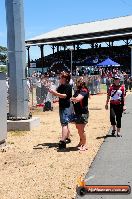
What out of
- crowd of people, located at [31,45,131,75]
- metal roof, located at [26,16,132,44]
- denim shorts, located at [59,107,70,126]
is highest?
metal roof, located at [26,16,132,44]

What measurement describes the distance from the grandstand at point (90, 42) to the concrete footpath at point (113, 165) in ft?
125

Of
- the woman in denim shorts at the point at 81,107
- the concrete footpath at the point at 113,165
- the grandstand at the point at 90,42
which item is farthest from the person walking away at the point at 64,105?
the grandstand at the point at 90,42

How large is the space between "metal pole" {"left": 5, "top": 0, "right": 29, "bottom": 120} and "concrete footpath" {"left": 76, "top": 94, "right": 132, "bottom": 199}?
3.02 metres

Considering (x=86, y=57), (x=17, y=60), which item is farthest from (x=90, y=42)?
(x=17, y=60)

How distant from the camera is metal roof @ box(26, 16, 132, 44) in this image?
175 feet

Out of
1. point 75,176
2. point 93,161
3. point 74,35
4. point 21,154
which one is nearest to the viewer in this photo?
point 75,176

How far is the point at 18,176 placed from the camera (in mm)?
7512

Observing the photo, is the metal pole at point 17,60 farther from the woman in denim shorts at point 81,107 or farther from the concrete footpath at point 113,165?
the woman in denim shorts at point 81,107

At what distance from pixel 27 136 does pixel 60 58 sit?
1996 inches

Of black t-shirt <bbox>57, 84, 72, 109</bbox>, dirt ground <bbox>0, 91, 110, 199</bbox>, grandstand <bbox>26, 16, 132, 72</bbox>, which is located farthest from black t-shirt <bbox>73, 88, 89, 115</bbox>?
grandstand <bbox>26, 16, 132, 72</bbox>

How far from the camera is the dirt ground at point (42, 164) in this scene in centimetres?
661

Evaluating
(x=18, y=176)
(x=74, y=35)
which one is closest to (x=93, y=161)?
(x=18, y=176)

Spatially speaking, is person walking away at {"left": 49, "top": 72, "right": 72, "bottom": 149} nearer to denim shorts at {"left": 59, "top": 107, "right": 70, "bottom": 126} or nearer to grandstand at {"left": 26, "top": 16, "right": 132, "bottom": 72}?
denim shorts at {"left": 59, "top": 107, "right": 70, "bottom": 126}

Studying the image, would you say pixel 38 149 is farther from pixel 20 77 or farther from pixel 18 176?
pixel 20 77
